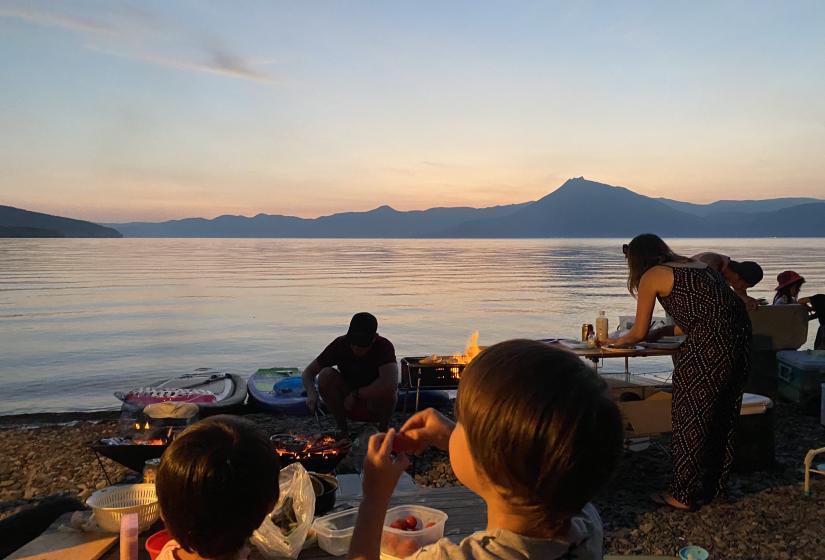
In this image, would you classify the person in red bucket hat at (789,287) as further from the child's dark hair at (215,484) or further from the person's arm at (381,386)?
the child's dark hair at (215,484)

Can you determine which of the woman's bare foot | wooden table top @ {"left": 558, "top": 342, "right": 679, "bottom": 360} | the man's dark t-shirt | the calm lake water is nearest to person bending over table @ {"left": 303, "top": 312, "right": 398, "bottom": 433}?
the man's dark t-shirt

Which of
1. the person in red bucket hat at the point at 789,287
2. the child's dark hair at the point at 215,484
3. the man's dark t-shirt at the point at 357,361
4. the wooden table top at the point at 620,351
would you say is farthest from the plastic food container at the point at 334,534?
the person in red bucket hat at the point at 789,287

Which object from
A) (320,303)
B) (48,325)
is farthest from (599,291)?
(48,325)

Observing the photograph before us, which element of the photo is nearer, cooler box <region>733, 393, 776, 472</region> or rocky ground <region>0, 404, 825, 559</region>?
rocky ground <region>0, 404, 825, 559</region>

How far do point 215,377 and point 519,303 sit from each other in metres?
18.8

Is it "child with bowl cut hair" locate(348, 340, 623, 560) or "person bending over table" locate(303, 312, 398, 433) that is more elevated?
"child with bowl cut hair" locate(348, 340, 623, 560)

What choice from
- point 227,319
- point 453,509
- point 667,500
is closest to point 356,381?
point 667,500

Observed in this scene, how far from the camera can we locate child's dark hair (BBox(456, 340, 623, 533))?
135cm

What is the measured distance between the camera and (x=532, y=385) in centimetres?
136

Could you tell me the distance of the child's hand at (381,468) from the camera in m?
1.65

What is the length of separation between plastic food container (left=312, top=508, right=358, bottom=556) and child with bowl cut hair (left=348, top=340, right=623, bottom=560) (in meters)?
1.26

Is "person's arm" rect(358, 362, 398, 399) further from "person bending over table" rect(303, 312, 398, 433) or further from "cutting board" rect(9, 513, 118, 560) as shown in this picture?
"cutting board" rect(9, 513, 118, 560)

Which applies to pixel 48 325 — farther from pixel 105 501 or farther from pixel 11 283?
pixel 105 501

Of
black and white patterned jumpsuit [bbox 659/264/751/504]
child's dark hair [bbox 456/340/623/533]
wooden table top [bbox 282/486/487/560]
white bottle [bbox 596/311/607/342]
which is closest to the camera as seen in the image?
child's dark hair [bbox 456/340/623/533]
